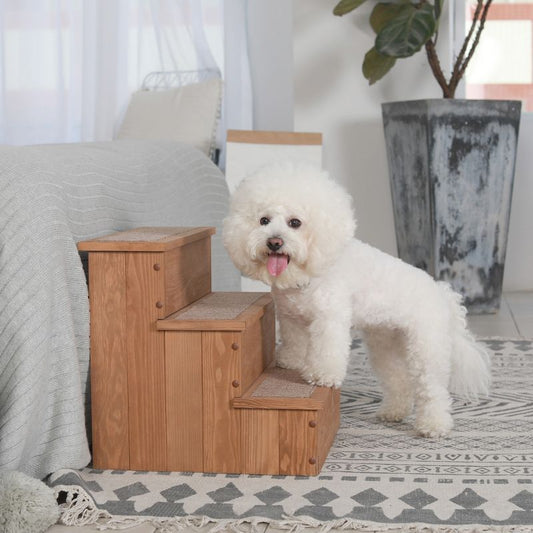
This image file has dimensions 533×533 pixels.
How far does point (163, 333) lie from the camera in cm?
175

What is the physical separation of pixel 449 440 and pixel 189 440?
0.57m

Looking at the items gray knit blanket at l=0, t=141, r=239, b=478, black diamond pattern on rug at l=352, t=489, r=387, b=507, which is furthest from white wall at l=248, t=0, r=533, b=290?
black diamond pattern on rug at l=352, t=489, r=387, b=507

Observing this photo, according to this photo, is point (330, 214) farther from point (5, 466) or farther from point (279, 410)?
point (5, 466)

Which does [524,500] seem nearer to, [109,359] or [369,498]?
[369,498]

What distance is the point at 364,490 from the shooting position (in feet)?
5.44

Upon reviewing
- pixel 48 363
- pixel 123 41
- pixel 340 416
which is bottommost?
pixel 340 416

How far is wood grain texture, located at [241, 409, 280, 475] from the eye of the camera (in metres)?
1.73

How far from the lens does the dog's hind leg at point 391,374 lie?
2072 millimetres

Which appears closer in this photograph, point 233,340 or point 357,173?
point 233,340

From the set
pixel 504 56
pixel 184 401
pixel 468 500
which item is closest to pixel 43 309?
pixel 184 401

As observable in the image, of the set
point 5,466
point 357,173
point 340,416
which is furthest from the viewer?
point 357,173

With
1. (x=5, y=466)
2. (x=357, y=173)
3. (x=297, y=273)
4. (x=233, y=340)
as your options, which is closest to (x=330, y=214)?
(x=297, y=273)

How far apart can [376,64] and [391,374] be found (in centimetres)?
185

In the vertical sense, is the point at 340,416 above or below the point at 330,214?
below
